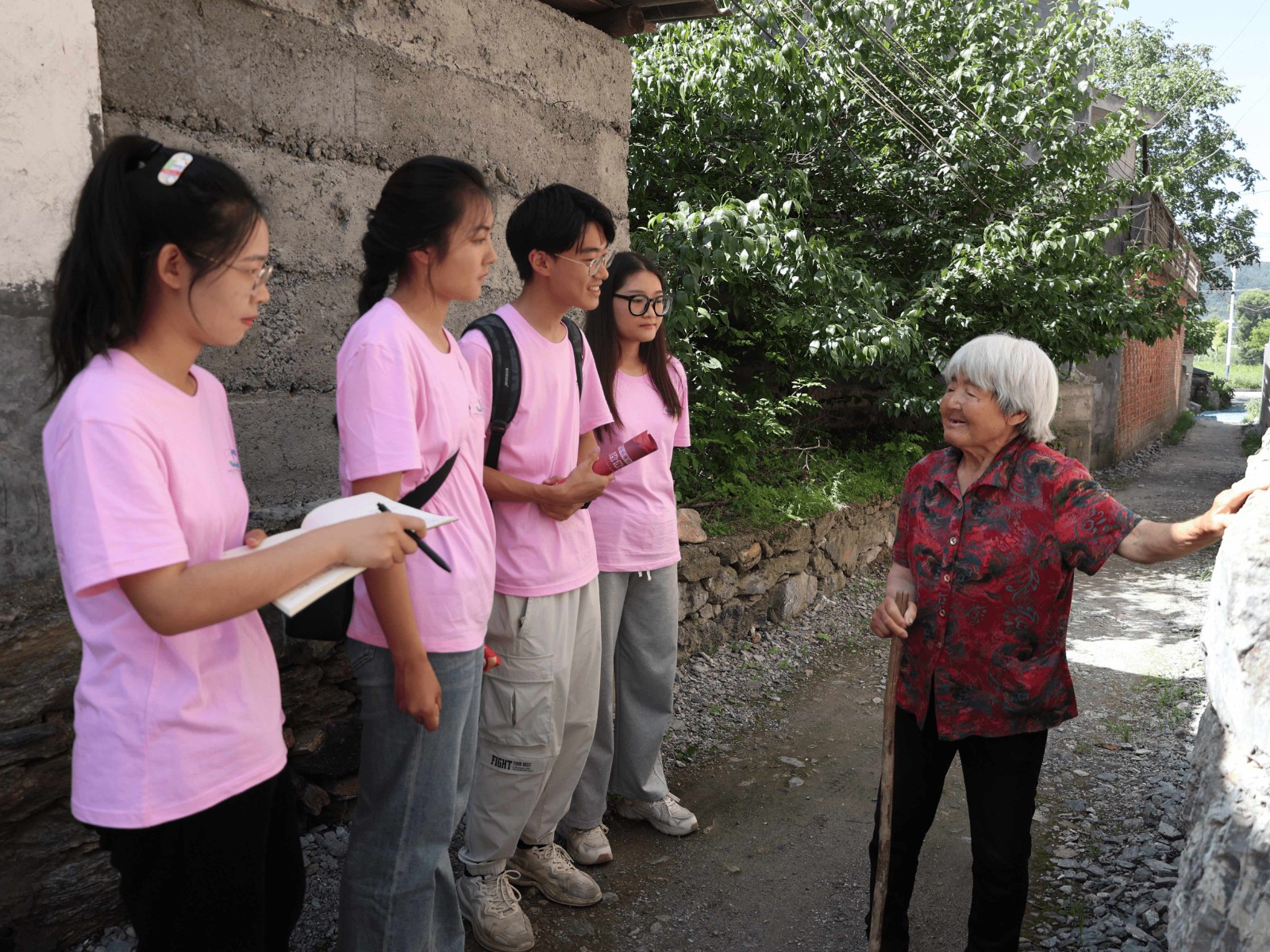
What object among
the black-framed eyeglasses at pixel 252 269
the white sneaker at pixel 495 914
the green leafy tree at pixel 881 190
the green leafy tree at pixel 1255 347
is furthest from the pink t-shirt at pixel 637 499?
the green leafy tree at pixel 1255 347

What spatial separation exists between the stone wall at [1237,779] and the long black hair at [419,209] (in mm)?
1852

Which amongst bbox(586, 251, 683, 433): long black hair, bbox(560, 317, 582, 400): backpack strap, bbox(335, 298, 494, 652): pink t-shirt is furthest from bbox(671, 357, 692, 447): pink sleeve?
bbox(335, 298, 494, 652): pink t-shirt

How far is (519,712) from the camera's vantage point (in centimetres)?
272

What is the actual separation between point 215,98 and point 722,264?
281 cm

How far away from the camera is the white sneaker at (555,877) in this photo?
308cm

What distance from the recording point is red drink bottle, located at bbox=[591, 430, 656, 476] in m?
2.77

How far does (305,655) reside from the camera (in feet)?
10.5

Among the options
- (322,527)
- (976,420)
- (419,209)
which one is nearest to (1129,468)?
(976,420)

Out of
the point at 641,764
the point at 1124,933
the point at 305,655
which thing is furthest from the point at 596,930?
the point at 1124,933

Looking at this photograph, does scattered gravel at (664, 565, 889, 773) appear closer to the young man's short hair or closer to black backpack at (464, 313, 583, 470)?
black backpack at (464, 313, 583, 470)

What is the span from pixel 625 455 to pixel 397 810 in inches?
45.4

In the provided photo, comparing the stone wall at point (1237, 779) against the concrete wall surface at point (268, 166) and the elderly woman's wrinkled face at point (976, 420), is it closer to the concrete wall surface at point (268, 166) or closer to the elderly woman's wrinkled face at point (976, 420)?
the elderly woman's wrinkled face at point (976, 420)

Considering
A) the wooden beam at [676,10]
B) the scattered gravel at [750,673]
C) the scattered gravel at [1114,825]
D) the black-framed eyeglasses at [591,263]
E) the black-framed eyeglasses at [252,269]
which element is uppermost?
the wooden beam at [676,10]

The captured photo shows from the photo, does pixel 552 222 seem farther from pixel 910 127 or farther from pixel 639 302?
pixel 910 127
